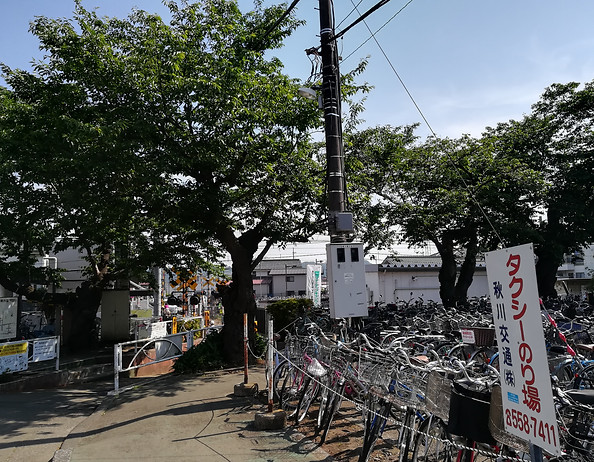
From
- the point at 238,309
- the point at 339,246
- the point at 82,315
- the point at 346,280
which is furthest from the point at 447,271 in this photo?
the point at 82,315

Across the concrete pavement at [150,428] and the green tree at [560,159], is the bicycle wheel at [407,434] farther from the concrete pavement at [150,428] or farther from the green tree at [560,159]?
the green tree at [560,159]

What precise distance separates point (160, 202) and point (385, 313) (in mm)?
9246

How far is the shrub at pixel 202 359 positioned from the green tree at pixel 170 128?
38 centimetres

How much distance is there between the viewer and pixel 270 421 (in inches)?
240

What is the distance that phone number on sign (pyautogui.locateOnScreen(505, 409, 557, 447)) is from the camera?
98.9 inches

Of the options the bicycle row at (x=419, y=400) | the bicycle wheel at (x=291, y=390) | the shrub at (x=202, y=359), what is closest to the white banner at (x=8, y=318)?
the shrub at (x=202, y=359)

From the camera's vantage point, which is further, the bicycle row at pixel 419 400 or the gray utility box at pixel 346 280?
the gray utility box at pixel 346 280

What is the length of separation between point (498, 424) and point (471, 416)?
18cm

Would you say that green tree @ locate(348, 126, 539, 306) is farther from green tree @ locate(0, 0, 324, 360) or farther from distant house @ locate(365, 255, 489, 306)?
distant house @ locate(365, 255, 489, 306)

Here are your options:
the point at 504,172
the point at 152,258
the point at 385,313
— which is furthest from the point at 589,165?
the point at 152,258

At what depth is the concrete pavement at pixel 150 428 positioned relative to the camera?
5469 mm

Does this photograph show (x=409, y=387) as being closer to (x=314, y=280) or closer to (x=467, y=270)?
(x=314, y=280)

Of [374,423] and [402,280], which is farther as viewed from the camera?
[402,280]

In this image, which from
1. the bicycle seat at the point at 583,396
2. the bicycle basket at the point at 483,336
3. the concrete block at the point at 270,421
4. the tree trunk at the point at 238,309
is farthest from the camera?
the tree trunk at the point at 238,309
